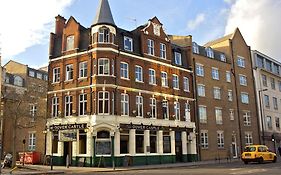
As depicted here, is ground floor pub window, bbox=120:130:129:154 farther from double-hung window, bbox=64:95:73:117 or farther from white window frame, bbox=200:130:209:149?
white window frame, bbox=200:130:209:149

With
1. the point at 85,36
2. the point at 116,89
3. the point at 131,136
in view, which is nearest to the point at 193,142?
the point at 131,136

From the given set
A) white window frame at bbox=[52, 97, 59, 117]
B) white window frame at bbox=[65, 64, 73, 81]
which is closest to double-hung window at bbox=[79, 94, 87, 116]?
white window frame at bbox=[65, 64, 73, 81]

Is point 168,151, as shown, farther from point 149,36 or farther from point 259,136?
point 259,136

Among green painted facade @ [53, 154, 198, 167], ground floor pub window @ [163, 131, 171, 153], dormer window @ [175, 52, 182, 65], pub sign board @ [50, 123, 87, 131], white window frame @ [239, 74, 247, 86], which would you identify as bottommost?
green painted facade @ [53, 154, 198, 167]

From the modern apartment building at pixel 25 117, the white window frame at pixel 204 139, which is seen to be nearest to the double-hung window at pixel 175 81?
the white window frame at pixel 204 139

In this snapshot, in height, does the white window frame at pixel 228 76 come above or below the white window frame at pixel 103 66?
above

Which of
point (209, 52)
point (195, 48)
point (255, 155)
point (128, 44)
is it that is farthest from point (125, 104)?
point (209, 52)

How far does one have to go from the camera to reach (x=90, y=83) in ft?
112

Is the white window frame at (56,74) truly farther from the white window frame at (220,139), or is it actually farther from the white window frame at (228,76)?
the white window frame at (228,76)

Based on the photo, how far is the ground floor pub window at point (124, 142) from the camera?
111ft

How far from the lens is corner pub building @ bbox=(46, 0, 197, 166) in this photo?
33156mm

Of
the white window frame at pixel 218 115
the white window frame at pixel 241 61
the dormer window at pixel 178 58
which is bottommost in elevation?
the white window frame at pixel 218 115

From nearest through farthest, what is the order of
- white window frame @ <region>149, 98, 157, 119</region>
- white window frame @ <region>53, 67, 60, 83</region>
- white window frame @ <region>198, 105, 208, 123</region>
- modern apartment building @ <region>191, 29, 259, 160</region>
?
white window frame @ <region>53, 67, 60, 83</region> < white window frame @ <region>149, 98, 157, 119</region> < white window frame @ <region>198, 105, 208, 123</region> < modern apartment building @ <region>191, 29, 259, 160</region>

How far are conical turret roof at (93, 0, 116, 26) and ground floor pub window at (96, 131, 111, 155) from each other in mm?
11424
